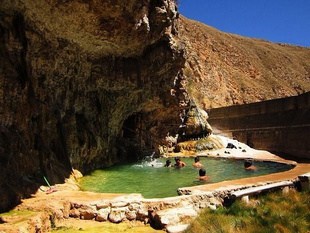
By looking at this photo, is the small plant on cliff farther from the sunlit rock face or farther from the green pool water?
the sunlit rock face

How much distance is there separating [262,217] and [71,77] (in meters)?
12.8

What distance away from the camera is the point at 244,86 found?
66812mm

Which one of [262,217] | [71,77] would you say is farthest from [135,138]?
[262,217]

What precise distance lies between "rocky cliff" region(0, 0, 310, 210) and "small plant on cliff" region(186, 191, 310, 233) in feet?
19.3

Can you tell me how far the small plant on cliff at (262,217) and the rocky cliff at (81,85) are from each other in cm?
589

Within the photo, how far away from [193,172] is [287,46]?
324 ft

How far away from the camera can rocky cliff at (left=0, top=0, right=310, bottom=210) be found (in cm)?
1338

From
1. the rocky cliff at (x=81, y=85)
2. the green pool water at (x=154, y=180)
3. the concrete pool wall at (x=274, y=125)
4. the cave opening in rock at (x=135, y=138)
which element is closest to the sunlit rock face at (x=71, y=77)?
the rocky cliff at (x=81, y=85)

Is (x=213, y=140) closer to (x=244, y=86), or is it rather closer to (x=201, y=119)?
(x=201, y=119)

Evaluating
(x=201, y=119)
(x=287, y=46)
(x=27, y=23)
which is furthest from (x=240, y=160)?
(x=287, y=46)

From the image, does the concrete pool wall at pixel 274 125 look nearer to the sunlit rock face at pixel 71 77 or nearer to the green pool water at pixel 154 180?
the green pool water at pixel 154 180

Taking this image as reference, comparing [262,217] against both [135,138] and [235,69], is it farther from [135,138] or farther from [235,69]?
[235,69]

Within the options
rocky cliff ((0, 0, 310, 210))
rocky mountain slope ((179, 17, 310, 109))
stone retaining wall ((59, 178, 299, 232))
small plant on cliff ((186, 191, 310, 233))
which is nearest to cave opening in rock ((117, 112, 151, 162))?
rocky cliff ((0, 0, 310, 210))

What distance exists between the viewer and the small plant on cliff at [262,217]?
823 centimetres
